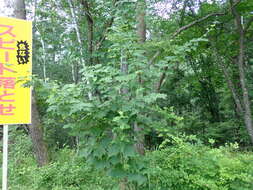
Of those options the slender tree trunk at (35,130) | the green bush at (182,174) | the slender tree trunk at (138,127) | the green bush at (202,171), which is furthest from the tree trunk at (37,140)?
the green bush at (202,171)

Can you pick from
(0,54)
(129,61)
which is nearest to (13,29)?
(0,54)

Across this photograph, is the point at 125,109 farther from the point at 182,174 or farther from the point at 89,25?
the point at 89,25

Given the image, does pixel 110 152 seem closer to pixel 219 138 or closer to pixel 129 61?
pixel 129 61

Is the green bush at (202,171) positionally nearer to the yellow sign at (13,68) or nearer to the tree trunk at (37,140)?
the yellow sign at (13,68)

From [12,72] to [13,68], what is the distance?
69mm

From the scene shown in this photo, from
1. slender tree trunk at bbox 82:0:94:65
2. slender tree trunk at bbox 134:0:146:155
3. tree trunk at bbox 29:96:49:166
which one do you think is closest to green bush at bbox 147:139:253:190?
slender tree trunk at bbox 134:0:146:155

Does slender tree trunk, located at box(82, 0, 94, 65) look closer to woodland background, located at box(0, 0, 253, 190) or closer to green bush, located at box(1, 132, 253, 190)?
woodland background, located at box(0, 0, 253, 190)

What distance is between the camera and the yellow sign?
346 centimetres

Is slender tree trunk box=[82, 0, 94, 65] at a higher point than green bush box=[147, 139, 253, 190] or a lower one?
higher

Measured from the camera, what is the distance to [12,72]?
353 cm

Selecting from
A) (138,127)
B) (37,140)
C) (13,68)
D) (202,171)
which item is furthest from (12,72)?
(202,171)

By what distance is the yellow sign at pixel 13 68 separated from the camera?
3.46m

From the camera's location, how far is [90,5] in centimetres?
407

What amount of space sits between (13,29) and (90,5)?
140cm
